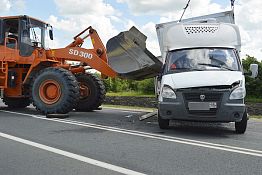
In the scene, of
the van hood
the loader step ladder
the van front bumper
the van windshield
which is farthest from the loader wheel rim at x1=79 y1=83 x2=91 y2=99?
the van front bumper

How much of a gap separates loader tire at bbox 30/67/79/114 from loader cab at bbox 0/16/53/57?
53.8 inches

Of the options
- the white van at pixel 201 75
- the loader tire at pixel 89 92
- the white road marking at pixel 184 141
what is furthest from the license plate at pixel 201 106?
the loader tire at pixel 89 92

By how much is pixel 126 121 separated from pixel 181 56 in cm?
264

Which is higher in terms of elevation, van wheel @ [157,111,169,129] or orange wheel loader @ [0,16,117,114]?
orange wheel loader @ [0,16,117,114]

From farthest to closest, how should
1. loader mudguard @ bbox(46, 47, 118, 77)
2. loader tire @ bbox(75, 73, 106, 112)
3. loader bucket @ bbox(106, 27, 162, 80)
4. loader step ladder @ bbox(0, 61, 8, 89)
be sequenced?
loader tire @ bbox(75, 73, 106, 112)
loader step ladder @ bbox(0, 61, 8, 89)
loader mudguard @ bbox(46, 47, 118, 77)
loader bucket @ bbox(106, 27, 162, 80)

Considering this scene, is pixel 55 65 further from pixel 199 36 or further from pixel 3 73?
pixel 199 36

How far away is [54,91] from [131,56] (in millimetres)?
2670

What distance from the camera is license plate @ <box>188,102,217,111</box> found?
781 centimetres

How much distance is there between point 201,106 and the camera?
7852 mm

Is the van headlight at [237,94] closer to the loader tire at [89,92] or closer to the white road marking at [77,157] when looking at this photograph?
the white road marking at [77,157]

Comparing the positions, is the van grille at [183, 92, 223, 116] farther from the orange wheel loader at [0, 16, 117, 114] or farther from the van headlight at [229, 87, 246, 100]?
the orange wheel loader at [0, 16, 117, 114]

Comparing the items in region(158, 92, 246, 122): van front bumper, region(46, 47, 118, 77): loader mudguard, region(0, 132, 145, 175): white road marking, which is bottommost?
region(0, 132, 145, 175): white road marking

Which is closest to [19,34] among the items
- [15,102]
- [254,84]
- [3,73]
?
[3,73]

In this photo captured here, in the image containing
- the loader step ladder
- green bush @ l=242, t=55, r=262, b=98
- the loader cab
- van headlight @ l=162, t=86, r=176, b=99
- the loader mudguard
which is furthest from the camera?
green bush @ l=242, t=55, r=262, b=98
